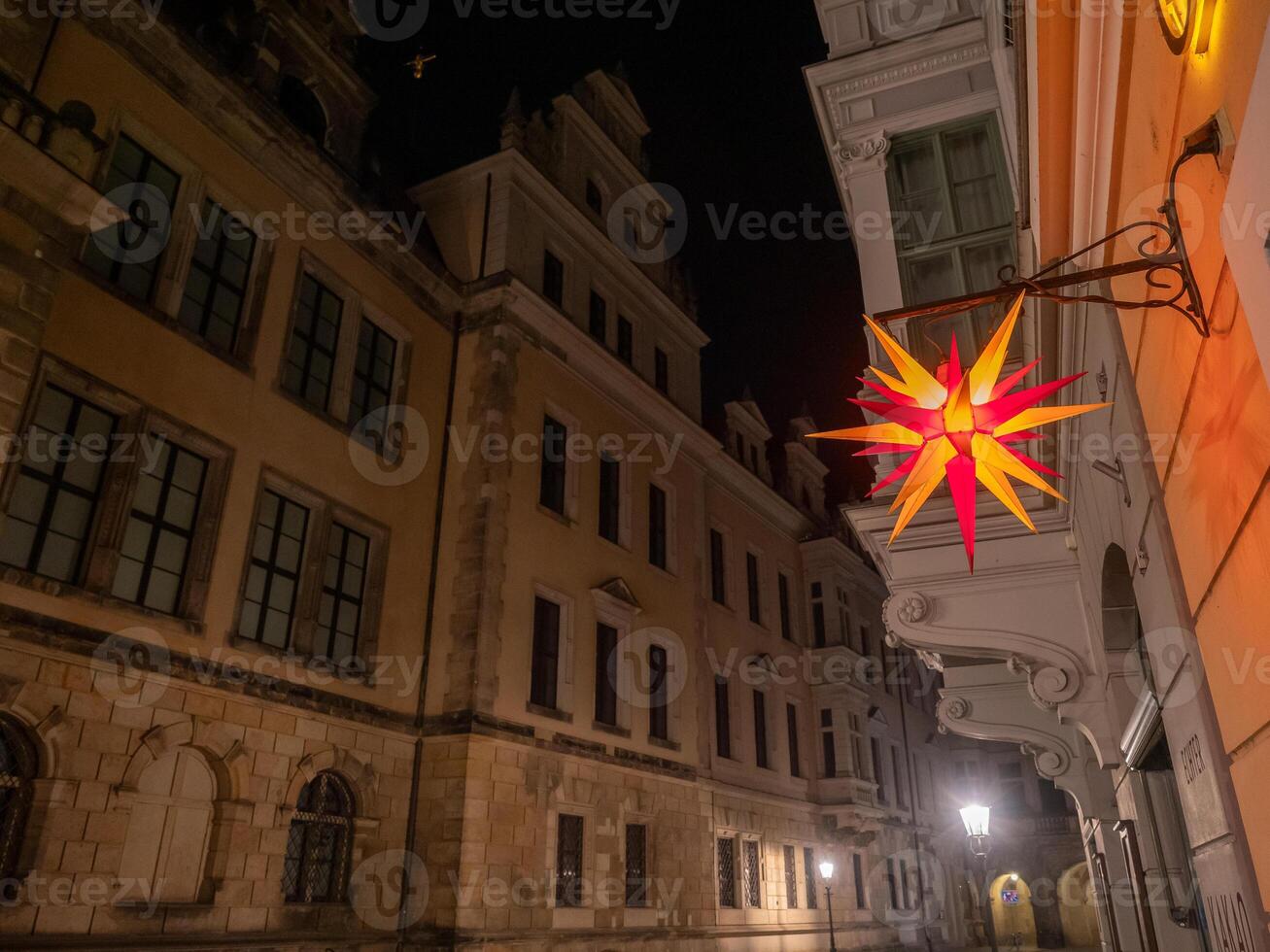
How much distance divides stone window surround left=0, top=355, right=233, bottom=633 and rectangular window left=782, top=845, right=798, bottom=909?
20.9 m

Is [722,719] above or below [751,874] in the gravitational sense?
above

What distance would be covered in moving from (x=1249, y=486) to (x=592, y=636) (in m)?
18.8

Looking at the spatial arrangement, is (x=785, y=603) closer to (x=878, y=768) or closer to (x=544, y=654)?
(x=878, y=768)

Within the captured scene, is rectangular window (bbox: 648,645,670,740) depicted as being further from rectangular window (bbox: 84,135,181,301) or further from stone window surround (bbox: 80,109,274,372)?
rectangular window (bbox: 84,135,181,301)

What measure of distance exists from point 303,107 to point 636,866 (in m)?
17.5

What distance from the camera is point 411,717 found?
674 inches

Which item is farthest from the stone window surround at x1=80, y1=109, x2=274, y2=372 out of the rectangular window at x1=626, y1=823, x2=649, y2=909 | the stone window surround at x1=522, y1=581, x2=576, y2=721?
the rectangular window at x1=626, y1=823, x2=649, y2=909

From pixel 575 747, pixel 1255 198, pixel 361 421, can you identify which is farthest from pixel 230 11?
pixel 1255 198

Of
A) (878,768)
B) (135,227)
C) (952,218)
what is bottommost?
(878,768)

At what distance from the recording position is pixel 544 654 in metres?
19.9

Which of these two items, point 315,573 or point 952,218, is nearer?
point 952,218

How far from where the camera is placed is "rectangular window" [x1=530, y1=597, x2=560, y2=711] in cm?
1941

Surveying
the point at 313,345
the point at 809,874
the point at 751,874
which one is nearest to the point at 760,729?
the point at 751,874

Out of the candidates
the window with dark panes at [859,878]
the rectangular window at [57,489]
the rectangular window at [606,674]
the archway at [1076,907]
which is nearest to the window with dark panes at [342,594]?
the rectangular window at [57,489]
